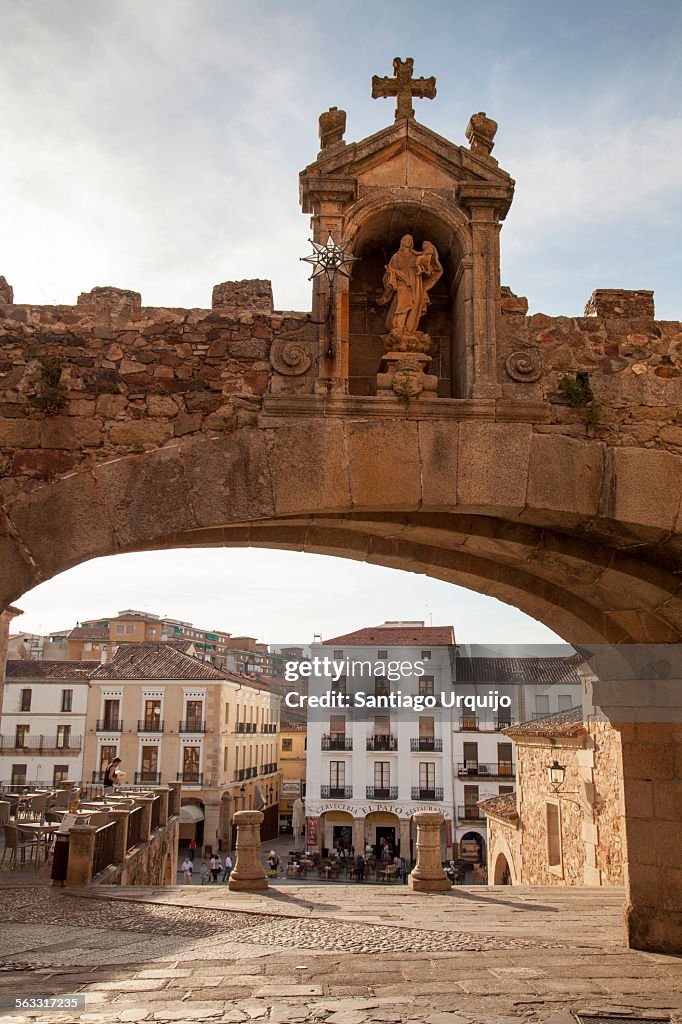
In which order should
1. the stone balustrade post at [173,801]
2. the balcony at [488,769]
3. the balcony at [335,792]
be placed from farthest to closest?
the balcony at [335,792], the balcony at [488,769], the stone balustrade post at [173,801]

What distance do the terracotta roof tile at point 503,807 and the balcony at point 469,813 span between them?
12162 millimetres

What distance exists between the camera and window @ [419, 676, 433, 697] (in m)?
31.7

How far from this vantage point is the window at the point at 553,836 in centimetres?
1248

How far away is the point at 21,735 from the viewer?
3072 cm

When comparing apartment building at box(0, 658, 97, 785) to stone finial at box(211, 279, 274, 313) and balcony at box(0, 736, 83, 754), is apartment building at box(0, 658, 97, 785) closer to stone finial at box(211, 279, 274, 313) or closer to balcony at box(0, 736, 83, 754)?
balcony at box(0, 736, 83, 754)

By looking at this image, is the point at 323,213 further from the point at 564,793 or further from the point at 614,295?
the point at 564,793

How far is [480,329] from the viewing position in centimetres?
482

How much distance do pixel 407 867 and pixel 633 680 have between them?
24.3 m

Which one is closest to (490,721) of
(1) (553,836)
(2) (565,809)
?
(1) (553,836)

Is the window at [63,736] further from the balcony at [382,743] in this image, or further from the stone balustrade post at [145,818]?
the stone balustrade post at [145,818]

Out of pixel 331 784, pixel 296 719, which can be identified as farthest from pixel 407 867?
pixel 296 719

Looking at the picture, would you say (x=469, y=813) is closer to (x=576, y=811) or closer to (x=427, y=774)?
(x=427, y=774)

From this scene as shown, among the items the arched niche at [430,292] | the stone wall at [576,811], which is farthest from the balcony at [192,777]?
the arched niche at [430,292]

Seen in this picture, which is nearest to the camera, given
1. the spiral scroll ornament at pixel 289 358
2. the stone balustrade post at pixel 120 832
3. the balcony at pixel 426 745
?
the spiral scroll ornament at pixel 289 358
